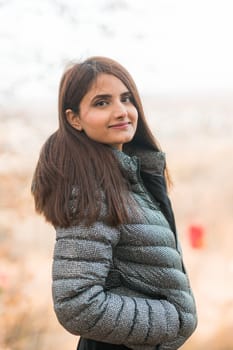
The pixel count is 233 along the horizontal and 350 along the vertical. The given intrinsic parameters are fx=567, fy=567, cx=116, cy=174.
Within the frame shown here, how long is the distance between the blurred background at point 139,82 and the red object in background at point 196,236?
0.7 inches

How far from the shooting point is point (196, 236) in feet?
6.24

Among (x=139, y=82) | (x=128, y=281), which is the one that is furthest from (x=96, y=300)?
(x=139, y=82)

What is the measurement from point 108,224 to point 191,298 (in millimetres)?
242

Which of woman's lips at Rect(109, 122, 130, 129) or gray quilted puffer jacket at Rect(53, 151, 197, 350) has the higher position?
woman's lips at Rect(109, 122, 130, 129)

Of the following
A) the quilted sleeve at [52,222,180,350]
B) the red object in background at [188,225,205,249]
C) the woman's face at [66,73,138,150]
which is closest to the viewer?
the quilted sleeve at [52,222,180,350]

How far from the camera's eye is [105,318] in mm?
1003

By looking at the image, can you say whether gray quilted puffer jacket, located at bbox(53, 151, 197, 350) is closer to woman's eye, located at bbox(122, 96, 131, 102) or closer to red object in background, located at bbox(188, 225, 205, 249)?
woman's eye, located at bbox(122, 96, 131, 102)

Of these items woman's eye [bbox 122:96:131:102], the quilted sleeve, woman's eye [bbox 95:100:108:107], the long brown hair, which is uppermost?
woman's eye [bbox 122:96:131:102]

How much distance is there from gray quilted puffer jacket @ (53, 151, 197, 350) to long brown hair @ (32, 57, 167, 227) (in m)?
0.03

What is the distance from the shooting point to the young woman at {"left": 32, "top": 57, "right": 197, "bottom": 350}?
1.01 meters

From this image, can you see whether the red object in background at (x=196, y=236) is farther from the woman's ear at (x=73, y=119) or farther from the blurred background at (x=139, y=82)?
the woman's ear at (x=73, y=119)

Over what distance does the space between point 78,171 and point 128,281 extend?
228mm

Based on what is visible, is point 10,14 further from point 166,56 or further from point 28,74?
point 166,56

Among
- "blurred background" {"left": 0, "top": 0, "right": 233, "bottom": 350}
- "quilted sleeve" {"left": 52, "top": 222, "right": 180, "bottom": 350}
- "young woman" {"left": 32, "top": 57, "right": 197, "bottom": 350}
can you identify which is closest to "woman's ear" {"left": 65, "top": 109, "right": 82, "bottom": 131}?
"young woman" {"left": 32, "top": 57, "right": 197, "bottom": 350}
